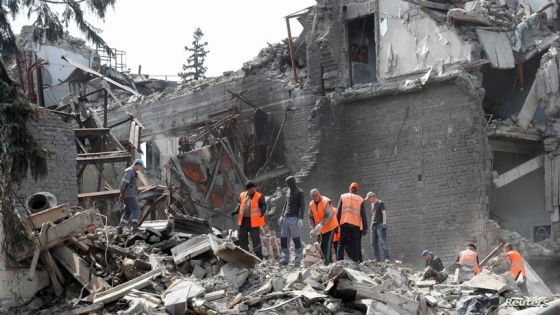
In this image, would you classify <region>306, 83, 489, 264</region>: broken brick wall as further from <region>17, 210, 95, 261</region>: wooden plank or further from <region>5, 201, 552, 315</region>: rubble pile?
<region>17, 210, 95, 261</region>: wooden plank

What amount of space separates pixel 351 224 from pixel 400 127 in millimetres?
8742

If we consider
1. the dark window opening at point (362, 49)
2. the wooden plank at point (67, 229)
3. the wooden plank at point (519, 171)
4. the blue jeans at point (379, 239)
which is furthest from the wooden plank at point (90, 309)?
the dark window opening at point (362, 49)

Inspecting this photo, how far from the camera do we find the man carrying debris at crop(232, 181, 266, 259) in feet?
47.3

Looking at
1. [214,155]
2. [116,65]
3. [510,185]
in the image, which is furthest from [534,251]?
[116,65]

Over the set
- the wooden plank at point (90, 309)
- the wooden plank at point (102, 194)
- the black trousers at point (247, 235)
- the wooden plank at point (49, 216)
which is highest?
the wooden plank at point (49, 216)

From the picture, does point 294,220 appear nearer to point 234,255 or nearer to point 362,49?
point 234,255

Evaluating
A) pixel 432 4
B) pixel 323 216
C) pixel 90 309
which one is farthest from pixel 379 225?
pixel 432 4

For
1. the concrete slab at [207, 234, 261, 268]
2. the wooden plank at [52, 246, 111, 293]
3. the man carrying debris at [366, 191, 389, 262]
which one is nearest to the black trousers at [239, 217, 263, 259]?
the concrete slab at [207, 234, 261, 268]

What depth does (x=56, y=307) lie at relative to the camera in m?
11.9

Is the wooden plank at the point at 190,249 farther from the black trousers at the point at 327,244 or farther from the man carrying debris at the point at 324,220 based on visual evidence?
the black trousers at the point at 327,244

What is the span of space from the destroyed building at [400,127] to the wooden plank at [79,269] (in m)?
6.55

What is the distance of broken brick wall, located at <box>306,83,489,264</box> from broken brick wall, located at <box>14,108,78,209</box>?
22.9 feet

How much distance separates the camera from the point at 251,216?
Result: 14477 mm

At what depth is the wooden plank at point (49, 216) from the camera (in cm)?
1245
